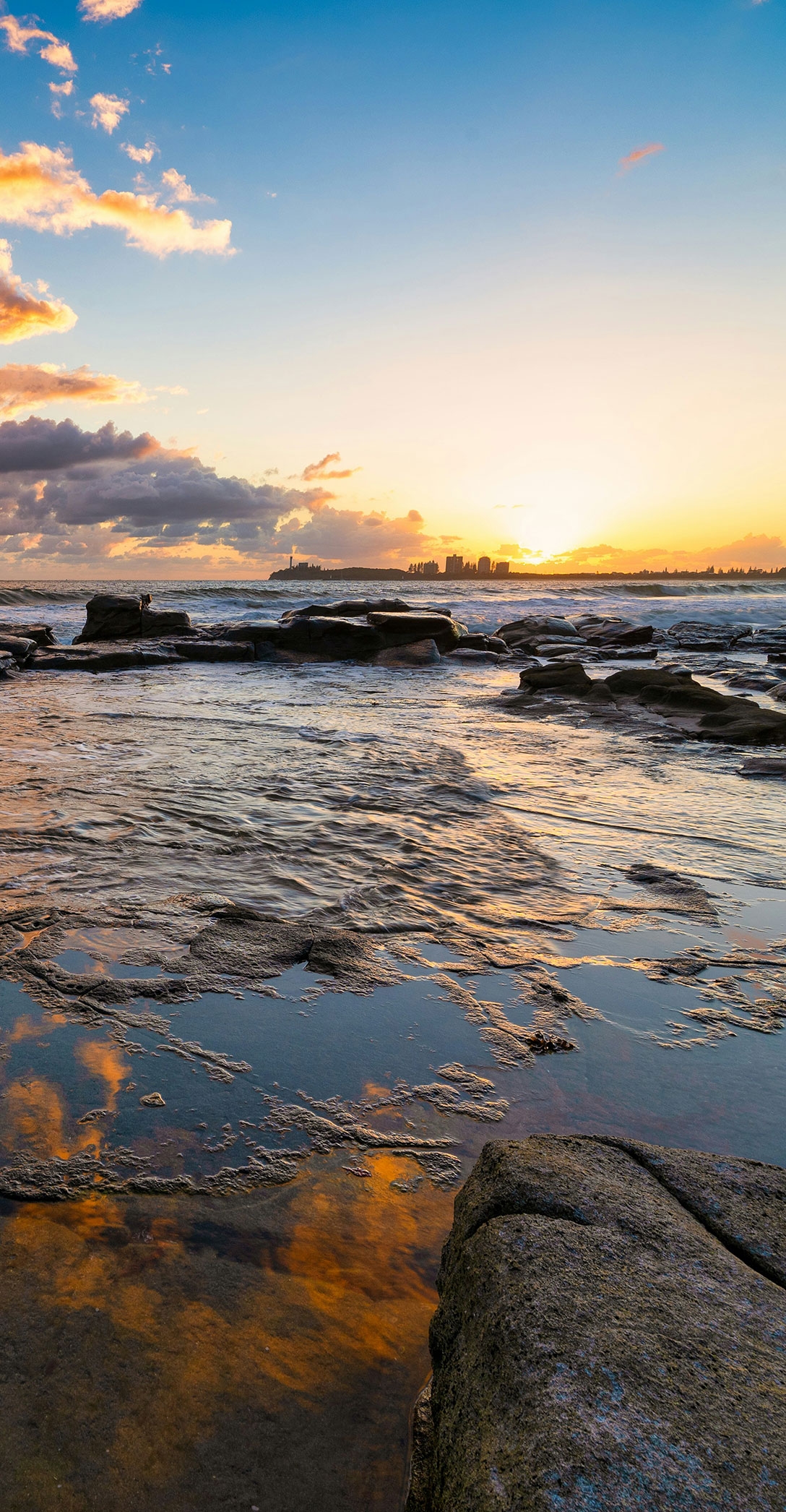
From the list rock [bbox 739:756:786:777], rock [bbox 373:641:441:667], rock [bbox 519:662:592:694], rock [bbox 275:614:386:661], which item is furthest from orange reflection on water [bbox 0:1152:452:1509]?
rock [bbox 275:614:386:661]

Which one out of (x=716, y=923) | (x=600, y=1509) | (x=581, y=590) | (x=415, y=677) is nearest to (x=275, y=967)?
(x=716, y=923)

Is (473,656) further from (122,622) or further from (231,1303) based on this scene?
(231,1303)

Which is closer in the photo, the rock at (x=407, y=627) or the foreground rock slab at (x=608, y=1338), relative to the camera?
the foreground rock slab at (x=608, y=1338)

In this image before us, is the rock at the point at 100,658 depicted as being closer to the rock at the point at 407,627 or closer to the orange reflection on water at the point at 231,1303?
the rock at the point at 407,627

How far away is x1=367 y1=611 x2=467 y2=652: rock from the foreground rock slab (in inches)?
595

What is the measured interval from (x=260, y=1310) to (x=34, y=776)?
4.86 meters

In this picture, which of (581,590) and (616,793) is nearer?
(616,793)

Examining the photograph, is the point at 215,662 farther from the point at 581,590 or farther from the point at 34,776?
the point at 581,590

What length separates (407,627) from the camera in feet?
54.0

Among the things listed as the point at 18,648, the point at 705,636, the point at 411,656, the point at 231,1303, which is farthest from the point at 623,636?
the point at 231,1303

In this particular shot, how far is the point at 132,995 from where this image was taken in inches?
104

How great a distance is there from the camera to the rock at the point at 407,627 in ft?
53.8

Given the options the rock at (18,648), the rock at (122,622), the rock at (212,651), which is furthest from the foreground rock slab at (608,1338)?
the rock at (122,622)

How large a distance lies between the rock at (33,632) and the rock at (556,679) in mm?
10153
